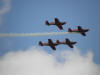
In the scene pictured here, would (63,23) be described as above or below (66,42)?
above

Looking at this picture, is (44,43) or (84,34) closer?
(84,34)

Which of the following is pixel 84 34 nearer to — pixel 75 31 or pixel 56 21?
pixel 75 31

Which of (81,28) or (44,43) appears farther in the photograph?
(44,43)

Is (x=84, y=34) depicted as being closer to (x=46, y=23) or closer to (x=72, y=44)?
(x=72, y=44)

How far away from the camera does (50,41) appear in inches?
5330

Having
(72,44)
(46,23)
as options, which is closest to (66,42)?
(72,44)

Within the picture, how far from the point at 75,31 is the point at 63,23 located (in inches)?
251

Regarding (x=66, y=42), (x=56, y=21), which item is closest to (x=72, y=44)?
(x=66, y=42)

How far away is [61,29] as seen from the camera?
13175 cm

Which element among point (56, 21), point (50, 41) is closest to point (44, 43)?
point (50, 41)

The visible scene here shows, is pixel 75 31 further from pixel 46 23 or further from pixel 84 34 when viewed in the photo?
pixel 46 23

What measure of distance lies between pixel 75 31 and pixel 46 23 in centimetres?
1449

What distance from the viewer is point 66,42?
132 m

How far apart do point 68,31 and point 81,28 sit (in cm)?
564
